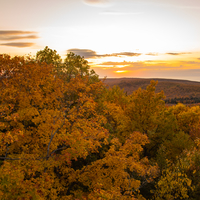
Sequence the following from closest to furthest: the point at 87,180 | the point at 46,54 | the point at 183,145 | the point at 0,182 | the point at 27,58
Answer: the point at 0,182
the point at 87,180
the point at 183,145
the point at 27,58
the point at 46,54

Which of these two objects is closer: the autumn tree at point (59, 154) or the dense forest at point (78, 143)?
the autumn tree at point (59, 154)

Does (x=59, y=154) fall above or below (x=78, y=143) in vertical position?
below

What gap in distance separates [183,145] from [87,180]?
14700 mm

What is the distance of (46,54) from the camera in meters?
29.1

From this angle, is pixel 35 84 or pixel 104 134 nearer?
pixel 104 134

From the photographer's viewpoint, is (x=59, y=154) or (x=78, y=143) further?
(x=59, y=154)

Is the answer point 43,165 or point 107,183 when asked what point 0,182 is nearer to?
point 43,165

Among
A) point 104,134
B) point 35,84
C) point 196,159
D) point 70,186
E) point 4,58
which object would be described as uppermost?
point 4,58

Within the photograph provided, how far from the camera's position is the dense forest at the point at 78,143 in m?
12.6

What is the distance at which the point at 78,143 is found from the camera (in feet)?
45.0

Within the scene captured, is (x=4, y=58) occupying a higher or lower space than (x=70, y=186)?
higher

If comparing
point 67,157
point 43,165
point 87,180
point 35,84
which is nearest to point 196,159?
point 87,180

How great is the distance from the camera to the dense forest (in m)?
12.6

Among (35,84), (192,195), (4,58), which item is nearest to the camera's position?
(192,195)
